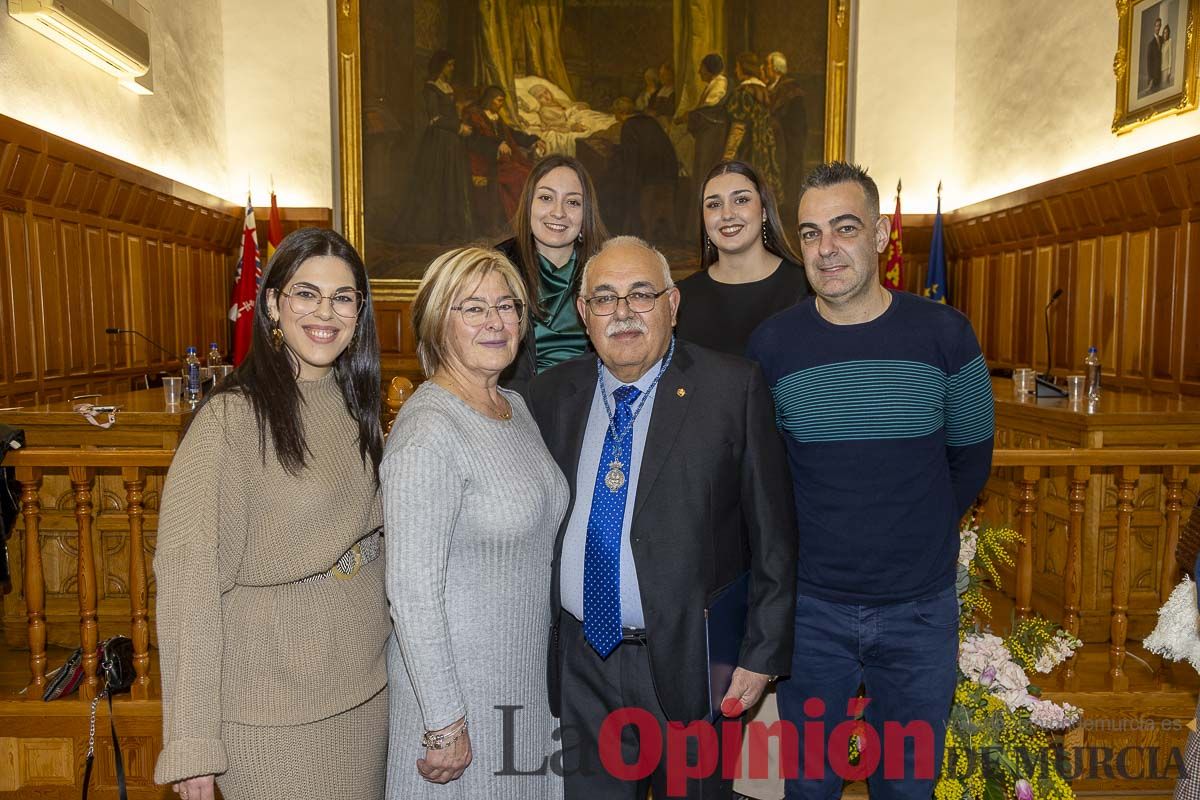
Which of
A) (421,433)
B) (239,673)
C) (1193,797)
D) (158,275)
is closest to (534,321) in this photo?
(421,433)

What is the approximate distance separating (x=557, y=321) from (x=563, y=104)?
7.32 meters

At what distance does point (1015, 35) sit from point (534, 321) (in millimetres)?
7891

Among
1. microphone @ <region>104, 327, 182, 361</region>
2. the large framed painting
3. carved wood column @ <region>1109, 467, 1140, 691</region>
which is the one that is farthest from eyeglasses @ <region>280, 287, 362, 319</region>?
the large framed painting

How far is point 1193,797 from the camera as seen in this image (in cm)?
167

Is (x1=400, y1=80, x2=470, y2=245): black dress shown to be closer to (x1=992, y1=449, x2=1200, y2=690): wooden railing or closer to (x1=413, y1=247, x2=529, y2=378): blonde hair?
(x1=992, y1=449, x2=1200, y2=690): wooden railing

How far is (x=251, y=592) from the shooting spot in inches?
68.5

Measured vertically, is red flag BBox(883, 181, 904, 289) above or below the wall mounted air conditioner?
below

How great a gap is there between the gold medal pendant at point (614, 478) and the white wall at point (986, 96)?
624 centimetres

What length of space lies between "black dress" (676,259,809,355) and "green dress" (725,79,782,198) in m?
7.02

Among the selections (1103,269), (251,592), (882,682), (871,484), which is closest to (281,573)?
(251,592)

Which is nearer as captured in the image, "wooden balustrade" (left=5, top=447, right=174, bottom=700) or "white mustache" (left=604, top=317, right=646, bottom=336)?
"white mustache" (left=604, top=317, right=646, bottom=336)

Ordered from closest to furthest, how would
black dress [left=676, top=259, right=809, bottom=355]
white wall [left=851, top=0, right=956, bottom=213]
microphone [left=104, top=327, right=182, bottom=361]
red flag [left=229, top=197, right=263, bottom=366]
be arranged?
1. black dress [left=676, top=259, right=809, bottom=355]
2. microphone [left=104, top=327, right=182, bottom=361]
3. red flag [left=229, top=197, right=263, bottom=366]
4. white wall [left=851, top=0, right=956, bottom=213]

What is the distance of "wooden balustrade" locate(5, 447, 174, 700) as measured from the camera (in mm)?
2986

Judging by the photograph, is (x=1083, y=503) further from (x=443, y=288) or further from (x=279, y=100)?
(x=279, y=100)
